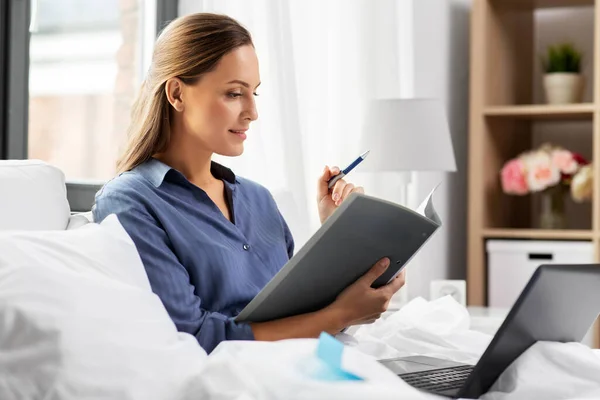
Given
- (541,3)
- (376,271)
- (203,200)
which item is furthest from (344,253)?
(541,3)

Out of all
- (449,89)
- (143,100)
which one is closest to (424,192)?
(449,89)

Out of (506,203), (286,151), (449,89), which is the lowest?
(506,203)

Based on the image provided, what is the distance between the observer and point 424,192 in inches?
132

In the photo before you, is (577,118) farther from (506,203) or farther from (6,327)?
(6,327)

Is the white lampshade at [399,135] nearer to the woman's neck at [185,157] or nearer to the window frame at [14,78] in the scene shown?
the window frame at [14,78]

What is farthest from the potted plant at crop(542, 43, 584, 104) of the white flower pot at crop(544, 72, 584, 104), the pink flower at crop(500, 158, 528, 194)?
the pink flower at crop(500, 158, 528, 194)

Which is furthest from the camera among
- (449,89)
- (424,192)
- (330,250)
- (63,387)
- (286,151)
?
(449,89)

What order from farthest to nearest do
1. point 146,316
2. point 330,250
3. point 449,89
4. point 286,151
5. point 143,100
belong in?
1. point 449,89
2. point 286,151
3. point 143,100
4. point 330,250
5. point 146,316

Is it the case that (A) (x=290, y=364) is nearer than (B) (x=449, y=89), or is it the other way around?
(A) (x=290, y=364)

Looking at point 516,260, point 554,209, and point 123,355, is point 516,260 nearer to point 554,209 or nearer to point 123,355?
point 554,209

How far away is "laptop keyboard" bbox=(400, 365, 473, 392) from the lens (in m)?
1.29

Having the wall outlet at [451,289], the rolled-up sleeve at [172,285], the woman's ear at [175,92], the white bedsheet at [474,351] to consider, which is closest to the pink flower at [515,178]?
the wall outlet at [451,289]

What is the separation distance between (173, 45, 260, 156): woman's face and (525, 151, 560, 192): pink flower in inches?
79.6

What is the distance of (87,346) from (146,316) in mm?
111
